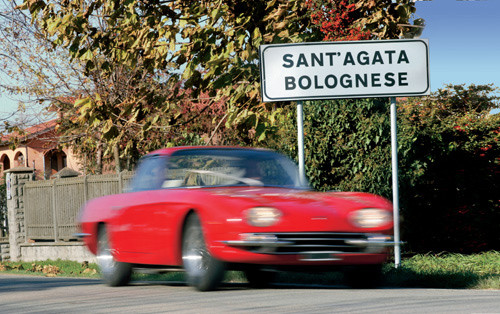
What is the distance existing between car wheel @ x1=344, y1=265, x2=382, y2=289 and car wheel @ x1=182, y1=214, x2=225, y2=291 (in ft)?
4.33

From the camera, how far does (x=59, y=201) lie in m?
22.0

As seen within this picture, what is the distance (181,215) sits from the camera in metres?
8.23

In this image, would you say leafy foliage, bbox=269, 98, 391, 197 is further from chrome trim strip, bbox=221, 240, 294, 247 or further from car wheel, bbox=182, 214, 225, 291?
chrome trim strip, bbox=221, 240, 294, 247

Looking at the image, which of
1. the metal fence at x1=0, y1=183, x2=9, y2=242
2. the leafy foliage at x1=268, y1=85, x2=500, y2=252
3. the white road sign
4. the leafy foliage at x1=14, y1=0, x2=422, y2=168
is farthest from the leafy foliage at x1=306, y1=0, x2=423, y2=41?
the metal fence at x1=0, y1=183, x2=9, y2=242

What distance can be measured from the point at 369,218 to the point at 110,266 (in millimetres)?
3481

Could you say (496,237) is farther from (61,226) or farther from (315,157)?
(61,226)

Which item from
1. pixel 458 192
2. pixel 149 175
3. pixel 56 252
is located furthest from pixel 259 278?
pixel 56 252

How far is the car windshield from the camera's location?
8.97 m

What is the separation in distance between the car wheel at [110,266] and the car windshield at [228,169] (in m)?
1.36

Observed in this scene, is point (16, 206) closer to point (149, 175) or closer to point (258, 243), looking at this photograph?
point (149, 175)

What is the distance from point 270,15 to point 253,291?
8651mm

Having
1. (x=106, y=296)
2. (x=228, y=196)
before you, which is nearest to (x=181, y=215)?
(x=228, y=196)

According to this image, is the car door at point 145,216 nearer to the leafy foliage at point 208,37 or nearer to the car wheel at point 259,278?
the car wheel at point 259,278

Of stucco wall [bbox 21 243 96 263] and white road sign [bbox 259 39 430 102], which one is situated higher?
white road sign [bbox 259 39 430 102]
